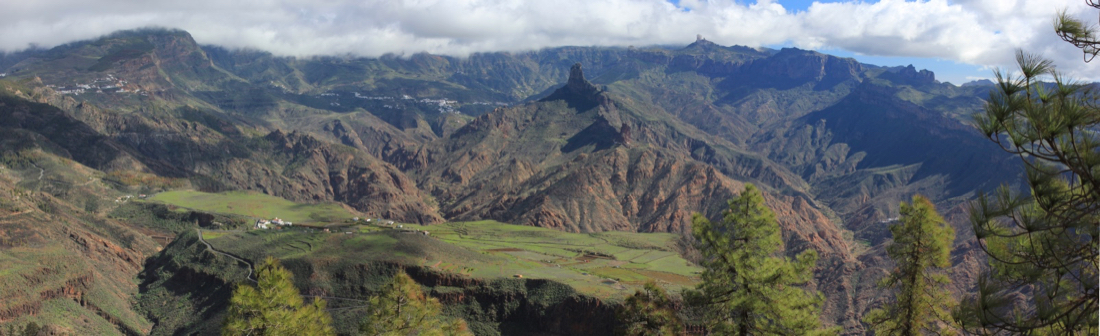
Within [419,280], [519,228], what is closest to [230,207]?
[519,228]

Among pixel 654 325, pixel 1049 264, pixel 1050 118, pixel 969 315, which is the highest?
pixel 1050 118

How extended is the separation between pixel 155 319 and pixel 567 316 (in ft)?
200

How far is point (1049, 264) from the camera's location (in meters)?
15.1

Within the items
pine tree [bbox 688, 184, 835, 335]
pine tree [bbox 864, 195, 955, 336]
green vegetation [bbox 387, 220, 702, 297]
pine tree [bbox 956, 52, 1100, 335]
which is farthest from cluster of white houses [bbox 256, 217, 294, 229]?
pine tree [bbox 956, 52, 1100, 335]

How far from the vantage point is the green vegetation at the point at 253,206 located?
6767 inches

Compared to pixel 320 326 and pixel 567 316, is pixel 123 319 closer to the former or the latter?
pixel 567 316

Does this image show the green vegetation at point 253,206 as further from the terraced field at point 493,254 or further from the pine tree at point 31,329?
the pine tree at point 31,329

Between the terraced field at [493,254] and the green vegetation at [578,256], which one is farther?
the green vegetation at [578,256]

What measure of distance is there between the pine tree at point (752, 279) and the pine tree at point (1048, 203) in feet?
37.1

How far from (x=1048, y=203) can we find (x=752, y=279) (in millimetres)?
13650

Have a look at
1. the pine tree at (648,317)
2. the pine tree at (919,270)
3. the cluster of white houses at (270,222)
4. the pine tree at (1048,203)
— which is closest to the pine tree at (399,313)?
the pine tree at (648,317)

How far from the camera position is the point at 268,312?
32156 millimetres

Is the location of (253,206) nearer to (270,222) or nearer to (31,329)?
(270,222)

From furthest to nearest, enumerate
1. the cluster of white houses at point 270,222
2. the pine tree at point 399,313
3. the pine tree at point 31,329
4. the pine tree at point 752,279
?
the cluster of white houses at point 270,222 → the pine tree at point 31,329 → the pine tree at point 399,313 → the pine tree at point 752,279
